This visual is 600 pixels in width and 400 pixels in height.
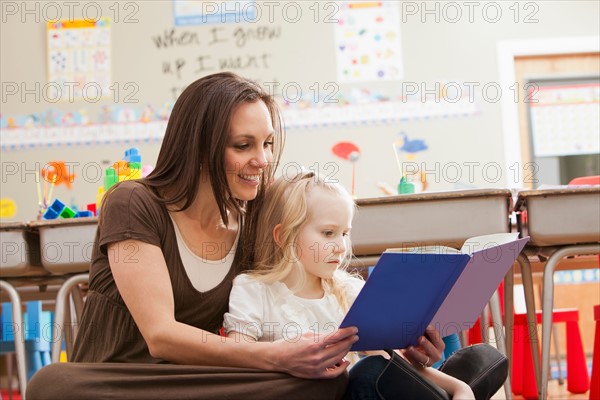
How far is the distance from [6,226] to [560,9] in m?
3.09

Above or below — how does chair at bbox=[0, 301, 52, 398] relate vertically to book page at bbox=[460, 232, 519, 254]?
below

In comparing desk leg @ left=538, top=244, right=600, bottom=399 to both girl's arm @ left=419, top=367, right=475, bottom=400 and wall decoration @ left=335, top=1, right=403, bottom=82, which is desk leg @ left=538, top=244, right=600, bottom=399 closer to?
girl's arm @ left=419, top=367, right=475, bottom=400

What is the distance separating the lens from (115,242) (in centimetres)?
132

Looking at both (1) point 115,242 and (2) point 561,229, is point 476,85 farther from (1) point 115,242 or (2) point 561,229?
(1) point 115,242

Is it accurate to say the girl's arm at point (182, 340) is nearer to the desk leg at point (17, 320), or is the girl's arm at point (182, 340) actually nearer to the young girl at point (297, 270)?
the young girl at point (297, 270)

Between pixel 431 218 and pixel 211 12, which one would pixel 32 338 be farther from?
pixel 431 218

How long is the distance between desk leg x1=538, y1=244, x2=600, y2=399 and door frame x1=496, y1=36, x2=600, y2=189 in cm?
214

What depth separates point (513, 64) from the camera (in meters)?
4.12

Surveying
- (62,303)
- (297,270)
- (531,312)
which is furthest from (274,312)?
(531,312)

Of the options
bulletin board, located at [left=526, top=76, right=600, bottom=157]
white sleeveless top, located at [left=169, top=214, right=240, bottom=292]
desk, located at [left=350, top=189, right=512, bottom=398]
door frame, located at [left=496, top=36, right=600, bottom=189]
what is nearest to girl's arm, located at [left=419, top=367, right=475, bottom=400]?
white sleeveless top, located at [left=169, top=214, right=240, bottom=292]

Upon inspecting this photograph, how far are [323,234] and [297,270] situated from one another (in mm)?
76

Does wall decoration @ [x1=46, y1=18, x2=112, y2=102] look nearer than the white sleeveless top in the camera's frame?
No

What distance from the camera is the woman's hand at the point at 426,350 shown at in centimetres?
126

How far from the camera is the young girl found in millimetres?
1362
